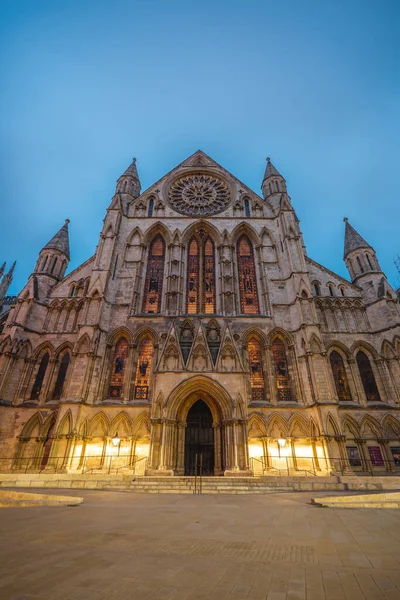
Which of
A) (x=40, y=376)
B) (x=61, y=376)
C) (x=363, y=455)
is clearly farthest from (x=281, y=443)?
(x=40, y=376)

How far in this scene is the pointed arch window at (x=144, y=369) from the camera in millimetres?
18688

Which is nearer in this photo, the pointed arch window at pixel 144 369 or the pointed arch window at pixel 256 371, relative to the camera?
the pointed arch window at pixel 144 369

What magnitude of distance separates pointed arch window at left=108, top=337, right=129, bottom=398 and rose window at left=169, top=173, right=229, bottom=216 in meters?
13.2

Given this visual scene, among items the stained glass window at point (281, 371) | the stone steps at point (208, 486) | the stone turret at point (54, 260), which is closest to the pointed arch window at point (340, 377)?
the stained glass window at point (281, 371)

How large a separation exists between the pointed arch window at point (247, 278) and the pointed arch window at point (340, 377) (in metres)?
6.10

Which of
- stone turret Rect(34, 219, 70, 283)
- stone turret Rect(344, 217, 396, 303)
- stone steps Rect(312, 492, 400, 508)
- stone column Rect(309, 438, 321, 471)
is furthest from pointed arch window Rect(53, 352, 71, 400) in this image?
stone turret Rect(344, 217, 396, 303)

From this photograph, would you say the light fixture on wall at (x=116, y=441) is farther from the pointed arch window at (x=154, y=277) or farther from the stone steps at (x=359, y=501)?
the stone steps at (x=359, y=501)

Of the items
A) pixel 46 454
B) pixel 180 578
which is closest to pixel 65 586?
pixel 180 578

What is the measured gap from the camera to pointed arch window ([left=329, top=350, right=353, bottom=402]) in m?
19.0

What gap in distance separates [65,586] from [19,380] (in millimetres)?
19528

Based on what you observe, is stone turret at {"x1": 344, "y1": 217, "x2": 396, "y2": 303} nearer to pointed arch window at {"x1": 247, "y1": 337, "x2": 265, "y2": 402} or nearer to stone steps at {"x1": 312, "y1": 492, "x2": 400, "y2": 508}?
pointed arch window at {"x1": 247, "y1": 337, "x2": 265, "y2": 402}

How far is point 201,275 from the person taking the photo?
23.8m

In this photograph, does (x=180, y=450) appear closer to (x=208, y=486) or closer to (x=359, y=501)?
(x=208, y=486)

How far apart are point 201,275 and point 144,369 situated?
8750mm
